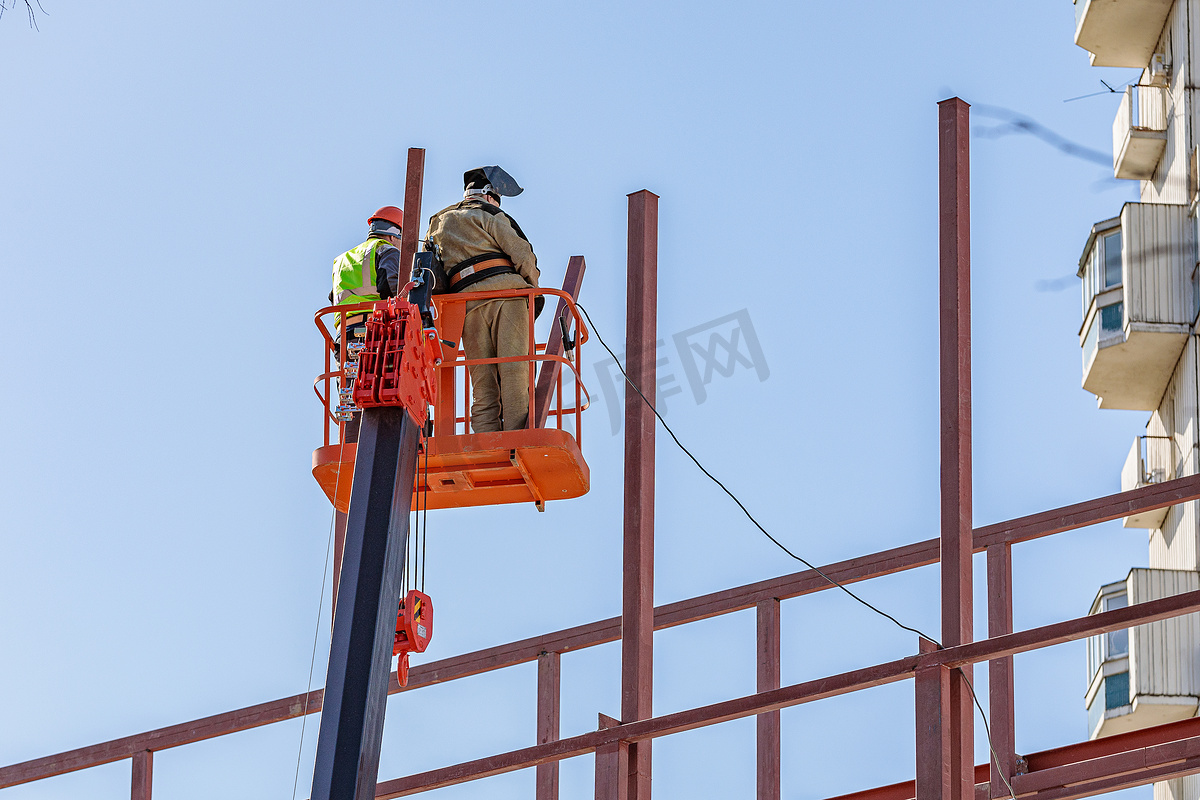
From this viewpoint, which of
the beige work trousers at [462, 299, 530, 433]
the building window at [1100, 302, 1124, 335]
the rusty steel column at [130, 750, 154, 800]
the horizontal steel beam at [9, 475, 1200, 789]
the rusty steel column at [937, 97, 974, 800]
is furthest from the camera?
the building window at [1100, 302, 1124, 335]

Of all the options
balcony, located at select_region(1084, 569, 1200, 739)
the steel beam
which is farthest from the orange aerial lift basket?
balcony, located at select_region(1084, 569, 1200, 739)

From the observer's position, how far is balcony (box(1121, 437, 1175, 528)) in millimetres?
28875

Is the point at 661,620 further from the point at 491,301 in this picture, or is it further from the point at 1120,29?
the point at 1120,29

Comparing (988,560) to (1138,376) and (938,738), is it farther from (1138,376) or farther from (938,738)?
(1138,376)

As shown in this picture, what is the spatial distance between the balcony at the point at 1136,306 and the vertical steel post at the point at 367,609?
19.0 meters

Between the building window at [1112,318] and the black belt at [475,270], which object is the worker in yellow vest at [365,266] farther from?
the building window at [1112,318]

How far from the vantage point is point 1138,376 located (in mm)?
29156

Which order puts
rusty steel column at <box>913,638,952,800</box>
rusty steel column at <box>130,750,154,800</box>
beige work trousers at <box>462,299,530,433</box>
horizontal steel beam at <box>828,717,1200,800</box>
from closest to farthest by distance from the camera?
rusty steel column at <box>913,638,952,800</box> < horizontal steel beam at <box>828,717,1200,800</box> < beige work trousers at <box>462,299,530,433</box> < rusty steel column at <box>130,750,154,800</box>

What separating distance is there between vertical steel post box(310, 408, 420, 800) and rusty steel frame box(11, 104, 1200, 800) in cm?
98

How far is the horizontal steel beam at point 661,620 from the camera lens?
12.6 meters

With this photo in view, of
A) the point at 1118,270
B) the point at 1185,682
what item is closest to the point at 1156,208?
the point at 1118,270

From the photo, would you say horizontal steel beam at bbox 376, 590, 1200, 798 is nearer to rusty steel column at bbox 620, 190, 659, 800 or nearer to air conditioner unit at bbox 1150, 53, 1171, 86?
rusty steel column at bbox 620, 190, 659, 800

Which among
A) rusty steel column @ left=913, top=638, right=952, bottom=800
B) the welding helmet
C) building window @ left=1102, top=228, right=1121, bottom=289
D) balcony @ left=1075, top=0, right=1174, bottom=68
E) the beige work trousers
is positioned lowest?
rusty steel column @ left=913, top=638, right=952, bottom=800

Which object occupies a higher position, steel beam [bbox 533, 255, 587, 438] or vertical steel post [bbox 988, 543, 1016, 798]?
steel beam [bbox 533, 255, 587, 438]
